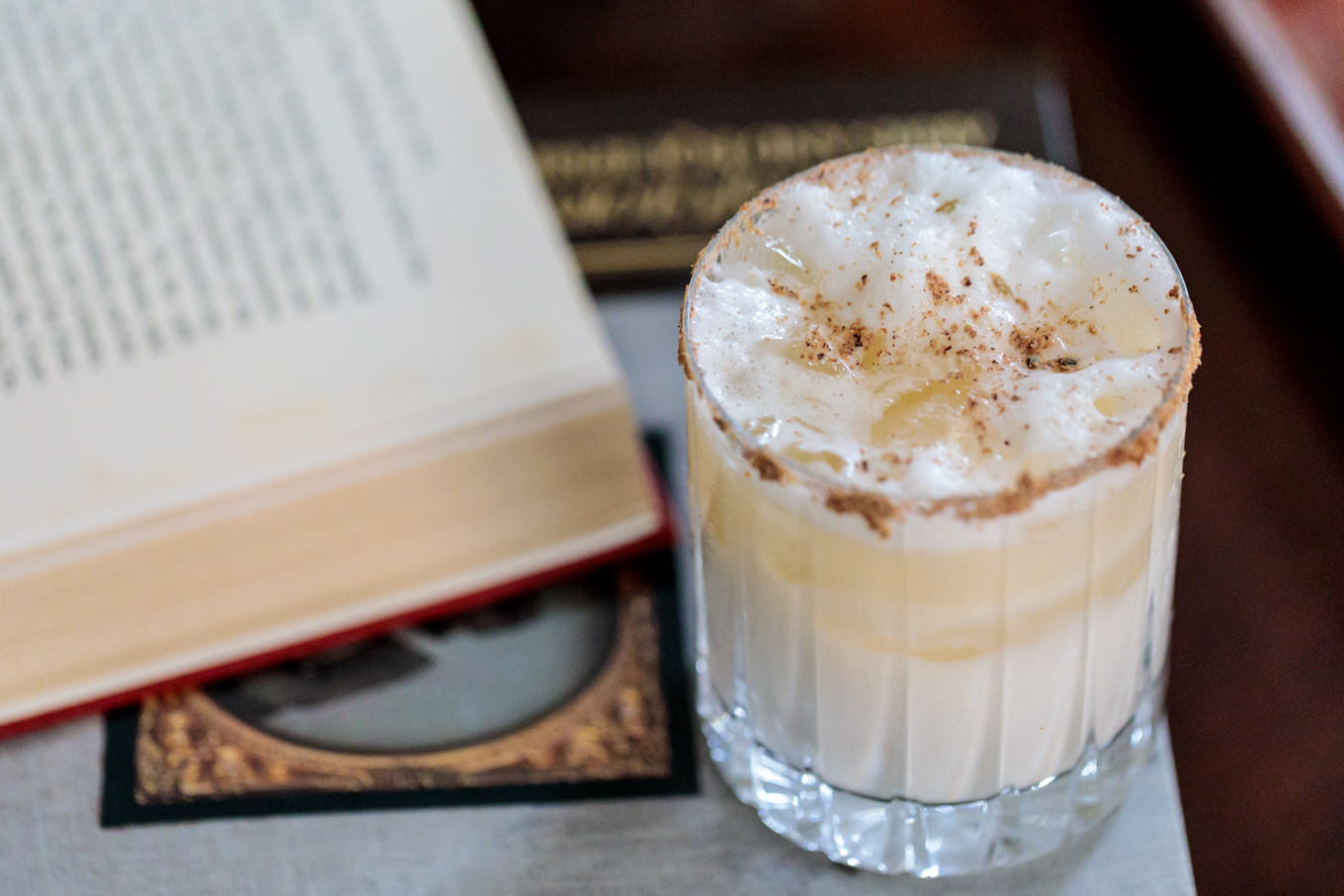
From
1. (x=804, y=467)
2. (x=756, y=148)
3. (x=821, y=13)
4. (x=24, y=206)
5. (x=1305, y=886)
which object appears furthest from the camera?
(x=821, y=13)

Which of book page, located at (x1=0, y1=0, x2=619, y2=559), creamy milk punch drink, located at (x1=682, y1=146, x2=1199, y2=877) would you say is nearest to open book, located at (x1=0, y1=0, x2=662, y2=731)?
book page, located at (x1=0, y1=0, x2=619, y2=559)

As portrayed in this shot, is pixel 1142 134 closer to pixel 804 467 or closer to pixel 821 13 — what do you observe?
pixel 821 13

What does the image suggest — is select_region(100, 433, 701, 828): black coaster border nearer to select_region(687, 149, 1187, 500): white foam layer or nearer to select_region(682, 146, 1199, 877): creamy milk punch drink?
select_region(682, 146, 1199, 877): creamy milk punch drink

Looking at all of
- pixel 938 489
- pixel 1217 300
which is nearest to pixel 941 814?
pixel 938 489

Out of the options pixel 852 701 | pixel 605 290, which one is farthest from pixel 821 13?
pixel 852 701

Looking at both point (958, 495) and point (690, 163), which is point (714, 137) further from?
point (958, 495)

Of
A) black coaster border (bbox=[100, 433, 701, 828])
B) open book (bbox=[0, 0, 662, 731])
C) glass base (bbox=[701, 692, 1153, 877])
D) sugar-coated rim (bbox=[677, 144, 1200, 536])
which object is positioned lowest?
black coaster border (bbox=[100, 433, 701, 828])

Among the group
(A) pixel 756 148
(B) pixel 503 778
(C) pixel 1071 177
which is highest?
(C) pixel 1071 177
